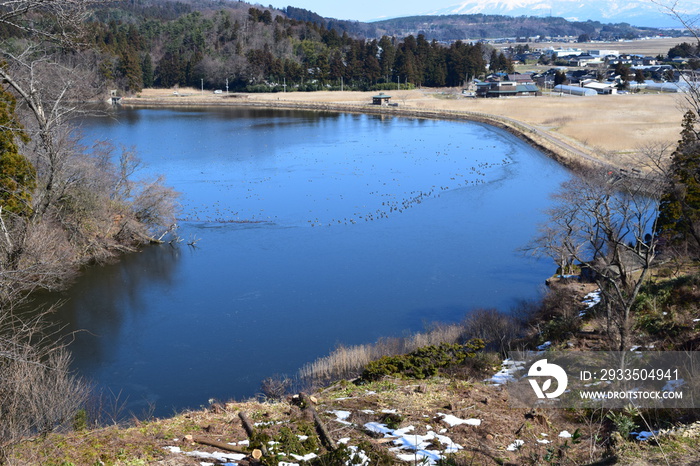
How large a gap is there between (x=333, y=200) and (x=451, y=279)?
9414mm

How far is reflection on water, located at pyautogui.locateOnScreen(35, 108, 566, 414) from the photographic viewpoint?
12570 millimetres

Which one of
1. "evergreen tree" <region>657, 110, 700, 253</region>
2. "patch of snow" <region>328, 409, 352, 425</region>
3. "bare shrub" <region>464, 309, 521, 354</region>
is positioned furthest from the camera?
"evergreen tree" <region>657, 110, 700, 253</region>

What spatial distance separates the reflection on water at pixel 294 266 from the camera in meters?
12.6

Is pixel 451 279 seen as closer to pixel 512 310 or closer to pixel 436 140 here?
pixel 512 310

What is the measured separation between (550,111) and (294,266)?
39986mm

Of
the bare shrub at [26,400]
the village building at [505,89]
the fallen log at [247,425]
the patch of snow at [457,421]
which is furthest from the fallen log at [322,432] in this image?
the village building at [505,89]

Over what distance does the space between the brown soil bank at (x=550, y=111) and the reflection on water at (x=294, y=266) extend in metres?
3.69

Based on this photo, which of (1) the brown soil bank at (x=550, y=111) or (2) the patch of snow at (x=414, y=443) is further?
(1) the brown soil bank at (x=550, y=111)

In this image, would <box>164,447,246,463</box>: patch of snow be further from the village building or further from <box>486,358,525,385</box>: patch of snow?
the village building

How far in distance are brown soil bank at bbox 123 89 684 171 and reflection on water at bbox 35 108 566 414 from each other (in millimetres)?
3691

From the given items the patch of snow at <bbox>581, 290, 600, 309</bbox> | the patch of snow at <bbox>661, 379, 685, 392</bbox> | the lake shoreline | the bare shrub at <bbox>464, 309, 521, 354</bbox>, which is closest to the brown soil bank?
the lake shoreline

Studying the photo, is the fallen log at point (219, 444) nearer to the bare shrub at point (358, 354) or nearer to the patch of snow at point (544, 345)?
the bare shrub at point (358, 354)

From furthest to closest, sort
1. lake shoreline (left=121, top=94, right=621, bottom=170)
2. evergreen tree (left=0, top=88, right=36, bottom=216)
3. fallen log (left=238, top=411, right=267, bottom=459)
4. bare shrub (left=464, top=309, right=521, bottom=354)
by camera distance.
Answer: lake shoreline (left=121, top=94, right=621, bottom=170), evergreen tree (left=0, top=88, right=36, bottom=216), bare shrub (left=464, top=309, right=521, bottom=354), fallen log (left=238, top=411, right=267, bottom=459)

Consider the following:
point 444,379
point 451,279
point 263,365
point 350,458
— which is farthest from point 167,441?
point 451,279
